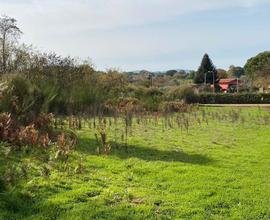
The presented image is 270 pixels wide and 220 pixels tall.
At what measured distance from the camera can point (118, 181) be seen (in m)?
7.12

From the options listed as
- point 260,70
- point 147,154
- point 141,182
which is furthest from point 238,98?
point 141,182

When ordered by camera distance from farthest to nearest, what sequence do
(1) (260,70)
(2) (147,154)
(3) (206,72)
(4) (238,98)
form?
1. (3) (206,72)
2. (1) (260,70)
3. (4) (238,98)
4. (2) (147,154)

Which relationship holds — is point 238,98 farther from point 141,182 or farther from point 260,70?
point 141,182

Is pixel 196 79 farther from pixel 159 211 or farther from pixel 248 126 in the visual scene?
pixel 159 211

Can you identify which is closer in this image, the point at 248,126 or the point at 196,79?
the point at 248,126

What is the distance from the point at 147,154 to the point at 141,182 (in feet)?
8.43

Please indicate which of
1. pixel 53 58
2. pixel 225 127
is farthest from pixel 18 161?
pixel 53 58

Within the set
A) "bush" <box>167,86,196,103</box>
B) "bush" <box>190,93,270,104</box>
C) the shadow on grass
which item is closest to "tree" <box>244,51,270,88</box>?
"bush" <box>190,93,270,104</box>

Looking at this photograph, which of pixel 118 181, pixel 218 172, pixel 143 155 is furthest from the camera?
pixel 143 155

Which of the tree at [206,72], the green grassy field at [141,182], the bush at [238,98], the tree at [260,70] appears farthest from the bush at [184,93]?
the tree at [206,72]

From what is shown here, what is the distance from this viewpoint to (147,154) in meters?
9.63

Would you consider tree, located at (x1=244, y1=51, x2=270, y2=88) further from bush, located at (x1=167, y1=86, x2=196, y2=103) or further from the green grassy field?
the green grassy field

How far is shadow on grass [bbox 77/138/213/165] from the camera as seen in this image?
9.09 meters

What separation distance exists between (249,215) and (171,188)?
1417 mm
